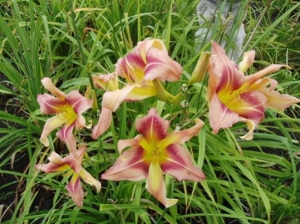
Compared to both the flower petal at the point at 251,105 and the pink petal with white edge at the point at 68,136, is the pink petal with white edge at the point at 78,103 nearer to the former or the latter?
the pink petal with white edge at the point at 68,136

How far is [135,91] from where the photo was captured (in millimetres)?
946

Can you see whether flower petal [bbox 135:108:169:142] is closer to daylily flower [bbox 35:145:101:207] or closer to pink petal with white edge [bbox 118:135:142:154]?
pink petal with white edge [bbox 118:135:142:154]

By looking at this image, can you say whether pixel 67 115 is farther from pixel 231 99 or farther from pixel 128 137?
pixel 128 137

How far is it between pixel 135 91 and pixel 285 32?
6.61ft

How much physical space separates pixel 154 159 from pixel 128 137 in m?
0.69

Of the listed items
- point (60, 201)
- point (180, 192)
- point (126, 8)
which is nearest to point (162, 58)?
point (180, 192)

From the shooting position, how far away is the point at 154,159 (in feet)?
3.27

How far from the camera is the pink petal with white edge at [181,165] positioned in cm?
96

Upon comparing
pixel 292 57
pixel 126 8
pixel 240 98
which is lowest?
pixel 292 57

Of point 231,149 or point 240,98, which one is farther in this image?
point 231,149

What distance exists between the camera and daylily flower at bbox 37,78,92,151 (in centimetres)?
108

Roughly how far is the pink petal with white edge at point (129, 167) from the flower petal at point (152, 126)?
0.13 feet

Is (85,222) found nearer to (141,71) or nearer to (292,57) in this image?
(141,71)

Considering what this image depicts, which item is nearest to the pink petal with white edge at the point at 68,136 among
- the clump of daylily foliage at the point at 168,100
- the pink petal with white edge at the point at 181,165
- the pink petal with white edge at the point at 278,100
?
the clump of daylily foliage at the point at 168,100
